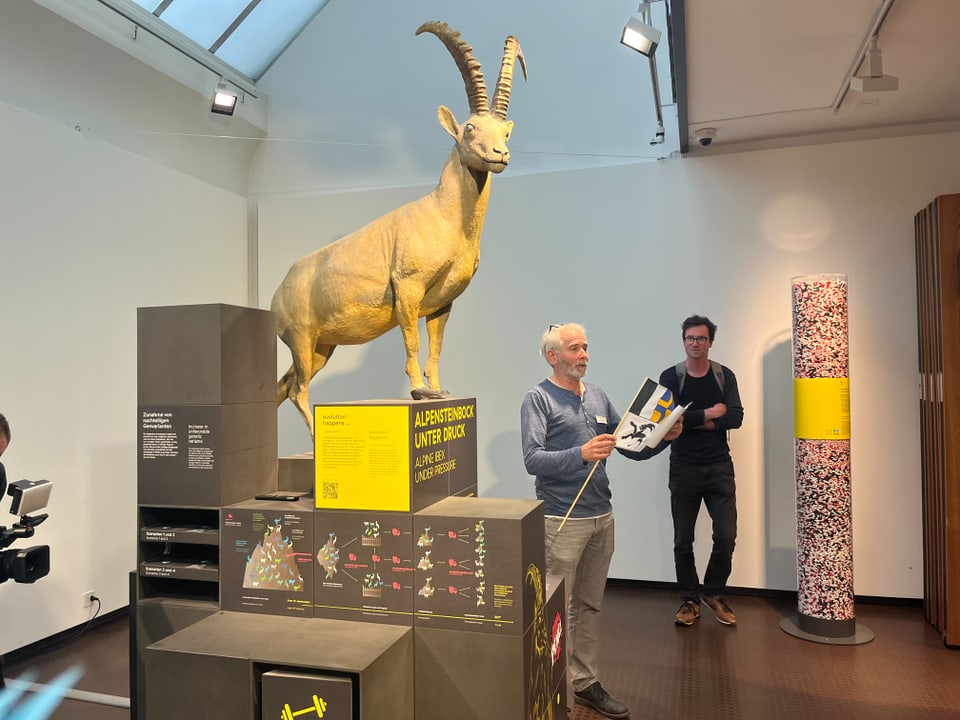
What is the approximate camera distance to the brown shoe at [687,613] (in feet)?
12.4

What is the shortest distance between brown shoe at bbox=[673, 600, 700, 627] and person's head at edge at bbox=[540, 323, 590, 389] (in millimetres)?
1802

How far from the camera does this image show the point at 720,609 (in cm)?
385

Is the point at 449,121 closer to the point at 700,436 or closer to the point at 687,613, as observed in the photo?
the point at 700,436

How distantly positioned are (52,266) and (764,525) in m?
4.42

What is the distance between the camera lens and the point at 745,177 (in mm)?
4367

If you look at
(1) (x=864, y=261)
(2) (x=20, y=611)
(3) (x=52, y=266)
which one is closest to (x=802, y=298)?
(1) (x=864, y=261)

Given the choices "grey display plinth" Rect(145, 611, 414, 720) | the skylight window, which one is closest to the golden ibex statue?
"grey display plinth" Rect(145, 611, 414, 720)

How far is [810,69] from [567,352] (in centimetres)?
196

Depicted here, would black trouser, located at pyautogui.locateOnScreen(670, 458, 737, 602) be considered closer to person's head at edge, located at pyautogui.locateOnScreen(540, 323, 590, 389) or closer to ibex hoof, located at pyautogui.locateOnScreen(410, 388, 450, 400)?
person's head at edge, located at pyautogui.locateOnScreen(540, 323, 590, 389)

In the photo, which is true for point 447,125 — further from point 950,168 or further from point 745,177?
point 950,168

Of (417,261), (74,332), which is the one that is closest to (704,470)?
(417,261)

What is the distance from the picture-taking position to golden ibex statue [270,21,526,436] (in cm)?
241

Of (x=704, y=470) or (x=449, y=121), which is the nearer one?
(x=449, y=121)

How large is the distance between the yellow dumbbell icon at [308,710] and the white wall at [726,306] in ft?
10.1
